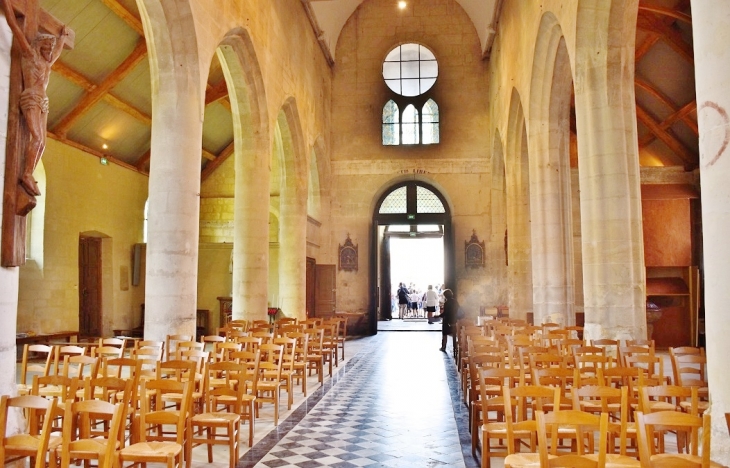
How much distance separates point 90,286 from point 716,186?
1636 cm

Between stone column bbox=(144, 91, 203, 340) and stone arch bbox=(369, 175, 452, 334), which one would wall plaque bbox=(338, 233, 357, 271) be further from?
stone column bbox=(144, 91, 203, 340)

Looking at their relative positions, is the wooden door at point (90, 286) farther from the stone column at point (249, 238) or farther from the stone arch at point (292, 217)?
the stone column at point (249, 238)

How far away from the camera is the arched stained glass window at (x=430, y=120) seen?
21656 millimetres

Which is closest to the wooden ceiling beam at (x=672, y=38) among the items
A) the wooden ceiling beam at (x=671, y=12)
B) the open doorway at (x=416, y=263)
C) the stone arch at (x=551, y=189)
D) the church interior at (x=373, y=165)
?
the church interior at (x=373, y=165)

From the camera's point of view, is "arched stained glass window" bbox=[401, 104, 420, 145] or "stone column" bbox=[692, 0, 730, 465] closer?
"stone column" bbox=[692, 0, 730, 465]

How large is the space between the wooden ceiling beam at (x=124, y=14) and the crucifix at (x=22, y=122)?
7.96 metres

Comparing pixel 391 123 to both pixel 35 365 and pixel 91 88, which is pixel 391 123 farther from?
pixel 35 365

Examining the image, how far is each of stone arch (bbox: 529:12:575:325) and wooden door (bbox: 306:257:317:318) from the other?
27.5 feet

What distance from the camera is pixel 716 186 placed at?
4.39 meters

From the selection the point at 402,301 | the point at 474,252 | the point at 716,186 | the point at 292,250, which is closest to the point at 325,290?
the point at 292,250

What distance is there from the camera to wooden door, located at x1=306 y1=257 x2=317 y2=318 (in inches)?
774

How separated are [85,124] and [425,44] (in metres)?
11.7

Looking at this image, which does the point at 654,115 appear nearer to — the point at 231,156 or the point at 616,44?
the point at 616,44

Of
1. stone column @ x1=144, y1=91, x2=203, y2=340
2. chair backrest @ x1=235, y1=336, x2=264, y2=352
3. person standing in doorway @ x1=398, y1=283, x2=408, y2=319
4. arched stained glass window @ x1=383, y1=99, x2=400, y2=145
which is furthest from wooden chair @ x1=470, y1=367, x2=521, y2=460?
person standing in doorway @ x1=398, y1=283, x2=408, y2=319
